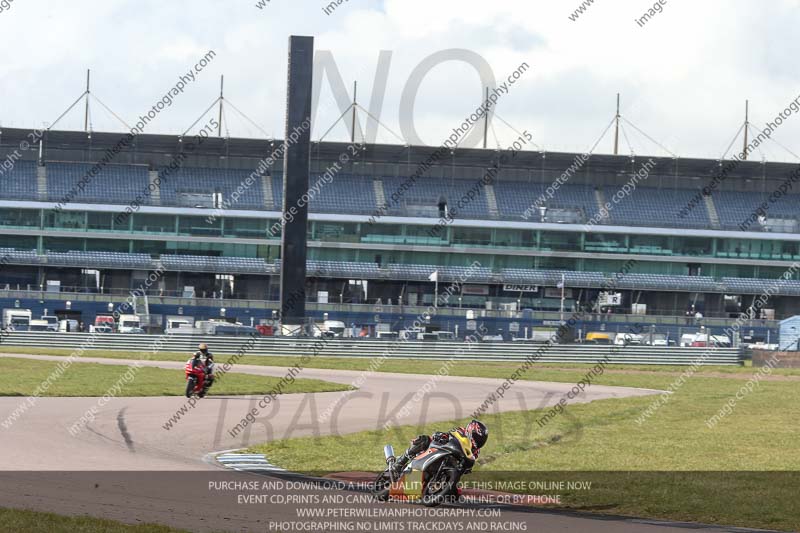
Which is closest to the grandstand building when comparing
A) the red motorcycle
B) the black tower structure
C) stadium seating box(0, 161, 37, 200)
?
stadium seating box(0, 161, 37, 200)

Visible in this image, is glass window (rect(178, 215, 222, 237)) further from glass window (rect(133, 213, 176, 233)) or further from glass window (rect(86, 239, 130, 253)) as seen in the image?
glass window (rect(86, 239, 130, 253))

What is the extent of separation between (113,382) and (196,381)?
15.1ft

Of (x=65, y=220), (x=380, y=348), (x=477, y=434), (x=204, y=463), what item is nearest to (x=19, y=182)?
(x=65, y=220)

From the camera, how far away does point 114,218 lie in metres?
78.1

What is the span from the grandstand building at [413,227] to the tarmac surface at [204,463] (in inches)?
1700

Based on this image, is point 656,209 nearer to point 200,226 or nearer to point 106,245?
point 200,226

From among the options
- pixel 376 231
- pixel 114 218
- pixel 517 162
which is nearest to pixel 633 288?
pixel 517 162

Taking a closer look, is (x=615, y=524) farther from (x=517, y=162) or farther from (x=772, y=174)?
(x=772, y=174)

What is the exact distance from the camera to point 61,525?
11734mm

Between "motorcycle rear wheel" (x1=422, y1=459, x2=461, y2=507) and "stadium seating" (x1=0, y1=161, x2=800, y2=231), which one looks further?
"stadium seating" (x1=0, y1=161, x2=800, y2=231)

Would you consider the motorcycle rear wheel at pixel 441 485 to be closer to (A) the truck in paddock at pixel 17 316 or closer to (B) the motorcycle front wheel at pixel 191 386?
(B) the motorcycle front wheel at pixel 191 386

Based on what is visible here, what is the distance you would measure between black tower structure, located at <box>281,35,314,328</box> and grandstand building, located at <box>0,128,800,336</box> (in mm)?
16541

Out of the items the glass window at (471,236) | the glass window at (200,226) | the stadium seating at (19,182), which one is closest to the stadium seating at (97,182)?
the stadium seating at (19,182)

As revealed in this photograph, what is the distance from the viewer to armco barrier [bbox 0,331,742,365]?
5241cm
